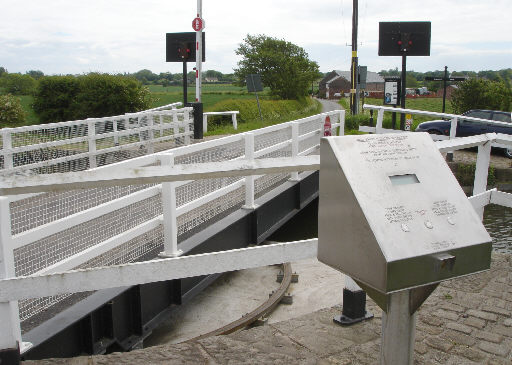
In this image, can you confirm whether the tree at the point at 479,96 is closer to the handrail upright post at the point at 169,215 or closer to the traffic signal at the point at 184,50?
the traffic signal at the point at 184,50

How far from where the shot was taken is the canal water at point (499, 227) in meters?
9.57

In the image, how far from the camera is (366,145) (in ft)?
7.36

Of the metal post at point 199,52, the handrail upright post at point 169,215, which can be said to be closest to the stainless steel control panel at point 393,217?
the handrail upright post at point 169,215

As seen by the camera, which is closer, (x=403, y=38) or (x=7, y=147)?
(x=7, y=147)

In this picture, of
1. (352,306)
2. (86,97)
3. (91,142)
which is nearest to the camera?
(352,306)

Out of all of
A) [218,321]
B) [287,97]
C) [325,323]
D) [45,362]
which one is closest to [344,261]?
[325,323]

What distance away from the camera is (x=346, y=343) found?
326cm

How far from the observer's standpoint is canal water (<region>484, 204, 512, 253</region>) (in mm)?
9573

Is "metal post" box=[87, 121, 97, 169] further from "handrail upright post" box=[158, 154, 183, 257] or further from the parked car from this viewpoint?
the parked car

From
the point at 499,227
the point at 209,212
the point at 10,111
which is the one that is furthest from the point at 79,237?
the point at 10,111

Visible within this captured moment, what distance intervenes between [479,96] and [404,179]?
87.5ft

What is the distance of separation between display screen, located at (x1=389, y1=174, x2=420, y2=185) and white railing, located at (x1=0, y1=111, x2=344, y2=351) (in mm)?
763

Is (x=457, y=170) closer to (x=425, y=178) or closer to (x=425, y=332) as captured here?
(x=425, y=332)

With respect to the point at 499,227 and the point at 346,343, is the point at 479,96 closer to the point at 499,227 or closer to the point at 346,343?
the point at 499,227
